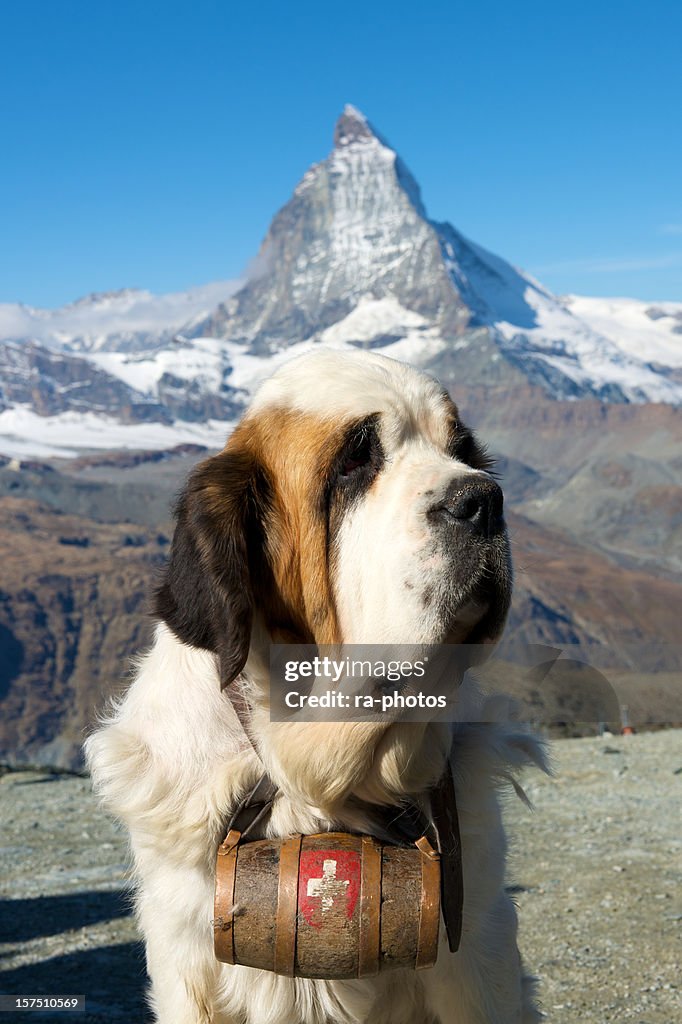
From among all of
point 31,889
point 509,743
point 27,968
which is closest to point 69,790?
point 31,889

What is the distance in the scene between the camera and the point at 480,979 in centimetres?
328

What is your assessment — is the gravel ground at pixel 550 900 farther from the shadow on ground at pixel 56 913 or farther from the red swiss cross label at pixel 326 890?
the red swiss cross label at pixel 326 890

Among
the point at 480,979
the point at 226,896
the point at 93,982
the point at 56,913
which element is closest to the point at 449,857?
the point at 480,979

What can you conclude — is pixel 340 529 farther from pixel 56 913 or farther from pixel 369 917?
pixel 56 913

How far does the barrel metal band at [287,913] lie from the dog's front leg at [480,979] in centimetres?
50

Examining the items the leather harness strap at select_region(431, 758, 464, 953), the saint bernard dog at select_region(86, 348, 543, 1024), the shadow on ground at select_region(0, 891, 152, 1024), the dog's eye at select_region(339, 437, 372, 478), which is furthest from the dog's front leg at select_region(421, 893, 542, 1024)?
Answer: the shadow on ground at select_region(0, 891, 152, 1024)

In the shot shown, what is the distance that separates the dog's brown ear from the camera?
9.50ft

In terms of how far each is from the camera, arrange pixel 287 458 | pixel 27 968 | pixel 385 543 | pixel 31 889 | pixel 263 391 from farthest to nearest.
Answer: pixel 31 889
pixel 27 968
pixel 263 391
pixel 287 458
pixel 385 543

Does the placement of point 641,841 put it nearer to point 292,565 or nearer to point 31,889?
point 31,889

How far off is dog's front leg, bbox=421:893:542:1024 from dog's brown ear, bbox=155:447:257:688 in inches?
47.1

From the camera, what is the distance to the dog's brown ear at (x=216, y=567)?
9.50 feet

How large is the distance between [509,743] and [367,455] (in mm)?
1144

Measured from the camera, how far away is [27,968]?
6566 millimetres

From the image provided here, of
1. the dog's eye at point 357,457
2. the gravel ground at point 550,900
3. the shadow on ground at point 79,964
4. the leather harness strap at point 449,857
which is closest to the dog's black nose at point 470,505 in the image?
the dog's eye at point 357,457
